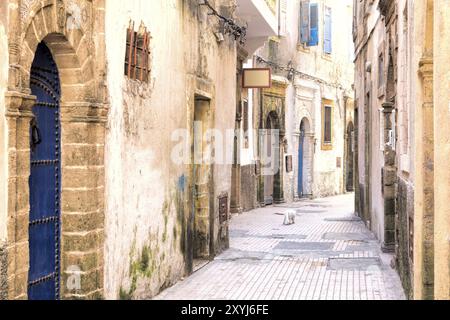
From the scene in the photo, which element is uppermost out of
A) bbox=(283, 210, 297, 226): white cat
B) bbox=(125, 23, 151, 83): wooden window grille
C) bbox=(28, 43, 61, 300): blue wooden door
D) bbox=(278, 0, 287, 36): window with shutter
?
bbox=(278, 0, 287, 36): window with shutter

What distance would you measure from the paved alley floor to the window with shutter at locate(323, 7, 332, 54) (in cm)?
1193

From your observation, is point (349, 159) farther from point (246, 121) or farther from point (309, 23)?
point (246, 121)

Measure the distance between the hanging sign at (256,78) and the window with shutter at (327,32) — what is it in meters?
9.93

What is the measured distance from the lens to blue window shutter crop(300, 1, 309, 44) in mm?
24812

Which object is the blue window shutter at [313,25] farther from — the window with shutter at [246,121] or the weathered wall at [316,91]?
the window with shutter at [246,121]

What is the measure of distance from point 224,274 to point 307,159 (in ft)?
51.7

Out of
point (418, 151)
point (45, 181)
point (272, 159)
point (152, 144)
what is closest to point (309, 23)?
point (272, 159)

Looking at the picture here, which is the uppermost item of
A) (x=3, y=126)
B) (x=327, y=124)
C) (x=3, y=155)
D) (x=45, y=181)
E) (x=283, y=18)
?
(x=283, y=18)

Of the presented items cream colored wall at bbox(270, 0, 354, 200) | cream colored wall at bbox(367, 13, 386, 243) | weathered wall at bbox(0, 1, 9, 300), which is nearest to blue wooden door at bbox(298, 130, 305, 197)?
cream colored wall at bbox(270, 0, 354, 200)

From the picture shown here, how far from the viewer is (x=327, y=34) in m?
27.3

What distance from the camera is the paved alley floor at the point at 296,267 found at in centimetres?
876

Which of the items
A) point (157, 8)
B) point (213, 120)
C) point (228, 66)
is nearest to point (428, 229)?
point (157, 8)

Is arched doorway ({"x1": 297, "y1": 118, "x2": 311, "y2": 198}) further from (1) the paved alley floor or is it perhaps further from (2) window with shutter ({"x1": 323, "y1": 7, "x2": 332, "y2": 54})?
(1) the paved alley floor

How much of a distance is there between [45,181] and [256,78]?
12.2 metres
